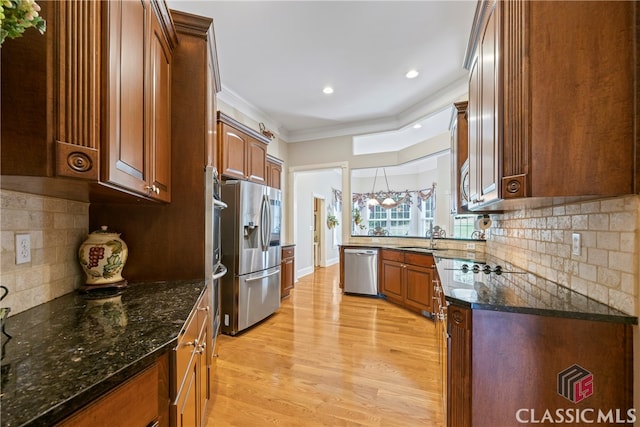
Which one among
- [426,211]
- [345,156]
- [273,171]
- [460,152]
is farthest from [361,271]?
[426,211]

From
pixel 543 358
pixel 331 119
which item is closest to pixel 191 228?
pixel 543 358

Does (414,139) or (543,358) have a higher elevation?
(414,139)

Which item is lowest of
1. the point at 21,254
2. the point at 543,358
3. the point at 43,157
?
the point at 543,358

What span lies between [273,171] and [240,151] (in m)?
1.21

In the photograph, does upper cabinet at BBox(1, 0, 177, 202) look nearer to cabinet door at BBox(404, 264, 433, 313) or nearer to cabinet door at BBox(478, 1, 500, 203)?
cabinet door at BBox(478, 1, 500, 203)

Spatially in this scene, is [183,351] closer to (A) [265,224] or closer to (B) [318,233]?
(A) [265,224]

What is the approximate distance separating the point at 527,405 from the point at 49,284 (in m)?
2.20

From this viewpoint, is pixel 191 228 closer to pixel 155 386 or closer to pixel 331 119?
pixel 155 386

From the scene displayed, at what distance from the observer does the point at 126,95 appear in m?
1.02

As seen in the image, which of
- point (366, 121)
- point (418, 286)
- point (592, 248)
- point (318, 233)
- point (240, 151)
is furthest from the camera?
point (318, 233)

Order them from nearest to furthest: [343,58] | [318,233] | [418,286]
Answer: [343,58]
[418,286]
[318,233]

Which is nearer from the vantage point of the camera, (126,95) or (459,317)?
(126,95)

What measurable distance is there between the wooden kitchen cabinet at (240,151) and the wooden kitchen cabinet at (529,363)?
9.13 feet

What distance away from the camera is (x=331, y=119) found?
474 cm
